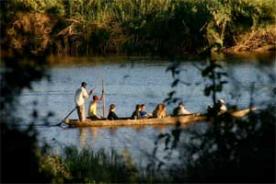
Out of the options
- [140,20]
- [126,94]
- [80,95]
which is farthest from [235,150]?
[140,20]

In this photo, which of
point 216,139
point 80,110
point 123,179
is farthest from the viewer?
point 80,110

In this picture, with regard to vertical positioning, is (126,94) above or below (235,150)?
below

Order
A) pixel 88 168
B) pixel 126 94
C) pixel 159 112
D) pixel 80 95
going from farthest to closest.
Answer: pixel 126 94
pixel 80 95
pixel 159 112
pixel 88 168

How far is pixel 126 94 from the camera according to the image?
32969 millimetres

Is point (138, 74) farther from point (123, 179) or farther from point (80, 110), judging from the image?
point (123, 179)

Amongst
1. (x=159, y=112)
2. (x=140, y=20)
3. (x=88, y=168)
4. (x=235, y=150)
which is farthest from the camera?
(x=140, y=20)

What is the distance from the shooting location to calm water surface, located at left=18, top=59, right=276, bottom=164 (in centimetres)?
891

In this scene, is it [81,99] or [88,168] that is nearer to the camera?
[88,168]

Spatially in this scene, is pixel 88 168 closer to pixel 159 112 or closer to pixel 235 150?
pixel 235 150

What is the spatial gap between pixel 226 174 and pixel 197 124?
2.32ft

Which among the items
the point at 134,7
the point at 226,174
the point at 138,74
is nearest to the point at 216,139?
the point at 226,174

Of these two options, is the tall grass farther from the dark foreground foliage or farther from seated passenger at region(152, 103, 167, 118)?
seated passenger at region(152, 103, 167, 118)

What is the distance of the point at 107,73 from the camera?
137 feet

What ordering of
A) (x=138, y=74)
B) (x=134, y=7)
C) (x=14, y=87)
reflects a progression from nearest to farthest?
(x=14, y=87), (x=138, y=74), (x=134, y=7)
